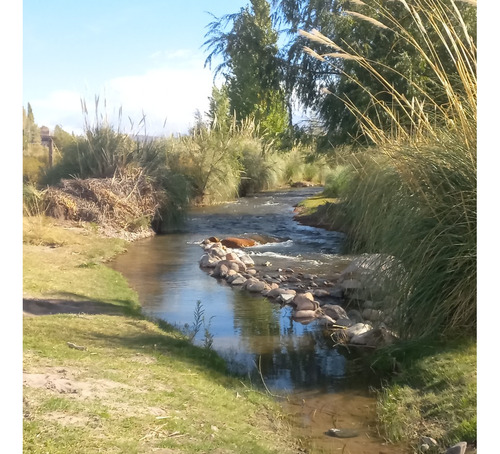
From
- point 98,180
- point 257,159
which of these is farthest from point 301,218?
point 257,159

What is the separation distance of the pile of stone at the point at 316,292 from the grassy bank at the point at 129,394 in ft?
5.07

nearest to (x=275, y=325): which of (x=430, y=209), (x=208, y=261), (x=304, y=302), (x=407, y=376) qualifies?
(x=304, y=302)

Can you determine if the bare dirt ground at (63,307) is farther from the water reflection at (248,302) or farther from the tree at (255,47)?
the tree at (255,47)

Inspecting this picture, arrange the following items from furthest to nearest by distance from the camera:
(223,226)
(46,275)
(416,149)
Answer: (223,226), (46,275), (416,149)

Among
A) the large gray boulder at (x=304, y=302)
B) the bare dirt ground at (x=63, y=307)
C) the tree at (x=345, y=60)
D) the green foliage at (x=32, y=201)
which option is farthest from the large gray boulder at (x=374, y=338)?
the green foliage at (x=32, y=201)

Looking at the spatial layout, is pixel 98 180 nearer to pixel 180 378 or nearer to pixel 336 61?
pixel 336 61

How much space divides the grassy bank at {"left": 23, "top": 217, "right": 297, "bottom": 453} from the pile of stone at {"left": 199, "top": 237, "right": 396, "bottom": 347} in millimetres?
1546

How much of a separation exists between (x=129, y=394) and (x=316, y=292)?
14.9ft

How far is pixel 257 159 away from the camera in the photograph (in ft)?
74.8

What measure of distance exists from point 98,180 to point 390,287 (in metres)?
10.2

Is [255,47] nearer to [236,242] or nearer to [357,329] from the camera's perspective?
[236,242]

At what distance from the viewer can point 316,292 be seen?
7.93 meters

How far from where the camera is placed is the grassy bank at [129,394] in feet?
9.92
